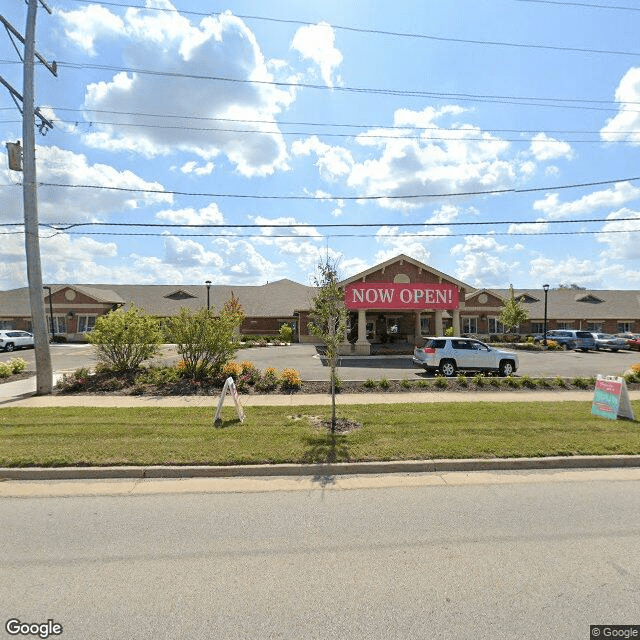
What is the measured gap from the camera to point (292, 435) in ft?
23.7

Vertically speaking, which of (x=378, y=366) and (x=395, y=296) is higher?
(x=395, y=296)

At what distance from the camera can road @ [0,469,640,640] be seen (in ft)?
9.46

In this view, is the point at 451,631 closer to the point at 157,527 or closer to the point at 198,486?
the point at 157,527

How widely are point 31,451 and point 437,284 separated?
22332 millimetres

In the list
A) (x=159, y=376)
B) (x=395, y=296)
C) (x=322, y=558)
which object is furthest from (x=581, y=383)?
(x=159, y=376)

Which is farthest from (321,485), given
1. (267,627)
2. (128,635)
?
(128,635)

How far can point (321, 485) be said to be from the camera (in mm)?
5434

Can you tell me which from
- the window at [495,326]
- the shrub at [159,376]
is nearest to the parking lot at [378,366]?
the shrub at [159,376]

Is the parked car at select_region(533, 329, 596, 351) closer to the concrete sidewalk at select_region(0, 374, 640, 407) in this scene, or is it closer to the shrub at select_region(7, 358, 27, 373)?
the concrete sidewalk at select_region(0, 374, 640, 407)

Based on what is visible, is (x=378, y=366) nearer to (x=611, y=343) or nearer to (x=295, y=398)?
(x=295, y=398)

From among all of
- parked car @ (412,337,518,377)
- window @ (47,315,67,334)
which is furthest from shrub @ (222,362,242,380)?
window @ (47,315,67,334)

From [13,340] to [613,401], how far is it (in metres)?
37.1

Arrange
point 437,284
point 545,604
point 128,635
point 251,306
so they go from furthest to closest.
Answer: point 251,306, point 437,284, point 545,604, point 128,635

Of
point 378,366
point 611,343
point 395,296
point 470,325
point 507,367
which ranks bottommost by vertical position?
point 378,366
